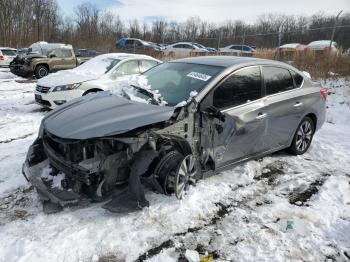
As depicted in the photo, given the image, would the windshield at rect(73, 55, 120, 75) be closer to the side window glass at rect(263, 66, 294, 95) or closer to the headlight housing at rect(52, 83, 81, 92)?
the headlight housing at rect(52, 83, 81, 92)

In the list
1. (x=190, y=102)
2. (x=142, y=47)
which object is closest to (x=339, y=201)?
(x=190, y=102)

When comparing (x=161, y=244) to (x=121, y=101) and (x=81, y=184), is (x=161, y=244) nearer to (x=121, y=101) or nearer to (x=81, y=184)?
(x=81, y=184)

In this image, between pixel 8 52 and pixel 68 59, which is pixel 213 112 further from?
pixel 8 52

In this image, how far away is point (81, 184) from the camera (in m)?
3.46

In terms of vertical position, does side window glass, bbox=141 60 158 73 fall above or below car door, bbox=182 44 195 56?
above

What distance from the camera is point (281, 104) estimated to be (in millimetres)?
5051

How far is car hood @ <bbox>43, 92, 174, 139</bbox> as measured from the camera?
11.3 feet

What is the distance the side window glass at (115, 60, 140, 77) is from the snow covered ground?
4.08 meters

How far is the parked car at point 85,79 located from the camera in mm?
8164

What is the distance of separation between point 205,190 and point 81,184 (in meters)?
1.61

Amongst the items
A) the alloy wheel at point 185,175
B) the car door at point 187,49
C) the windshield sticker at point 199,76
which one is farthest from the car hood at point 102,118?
the car door at point 187,49

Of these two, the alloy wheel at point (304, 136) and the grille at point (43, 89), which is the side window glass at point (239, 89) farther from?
the grille at point (43, 89)

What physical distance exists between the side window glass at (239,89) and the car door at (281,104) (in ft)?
0.75

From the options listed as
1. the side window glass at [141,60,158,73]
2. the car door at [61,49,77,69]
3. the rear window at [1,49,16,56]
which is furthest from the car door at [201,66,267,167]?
the rear window at [1,49,16,56]
